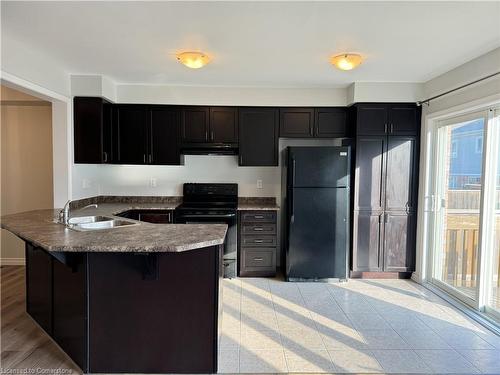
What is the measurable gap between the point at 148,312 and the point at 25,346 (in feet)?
3.69

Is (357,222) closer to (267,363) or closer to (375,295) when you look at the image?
(375,295)

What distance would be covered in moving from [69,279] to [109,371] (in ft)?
2.20

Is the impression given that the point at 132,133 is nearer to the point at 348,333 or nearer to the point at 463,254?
the point at 348,333

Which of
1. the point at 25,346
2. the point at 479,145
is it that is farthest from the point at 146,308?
the point at 479,145

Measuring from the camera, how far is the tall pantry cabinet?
13.3ft

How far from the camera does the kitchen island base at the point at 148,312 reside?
2.17 metres

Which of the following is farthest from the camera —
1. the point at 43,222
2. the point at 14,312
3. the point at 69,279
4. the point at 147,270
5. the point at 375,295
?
the point at 375,295

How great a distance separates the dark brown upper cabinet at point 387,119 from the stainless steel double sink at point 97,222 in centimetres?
286

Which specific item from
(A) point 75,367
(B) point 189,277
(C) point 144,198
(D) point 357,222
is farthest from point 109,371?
(D) point 357,222

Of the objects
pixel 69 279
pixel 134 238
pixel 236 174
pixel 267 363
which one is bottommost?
pixel 267 363

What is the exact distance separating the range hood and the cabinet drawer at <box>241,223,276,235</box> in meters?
0.98

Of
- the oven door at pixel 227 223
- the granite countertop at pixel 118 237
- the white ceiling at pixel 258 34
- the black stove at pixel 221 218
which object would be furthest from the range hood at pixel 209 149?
the granite countertop at pixel 118 237

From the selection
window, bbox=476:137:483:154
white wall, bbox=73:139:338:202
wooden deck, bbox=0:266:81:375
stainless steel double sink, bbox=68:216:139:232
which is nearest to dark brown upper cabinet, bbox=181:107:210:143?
white wall, bbox=73:139:338:202

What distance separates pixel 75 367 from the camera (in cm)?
226
